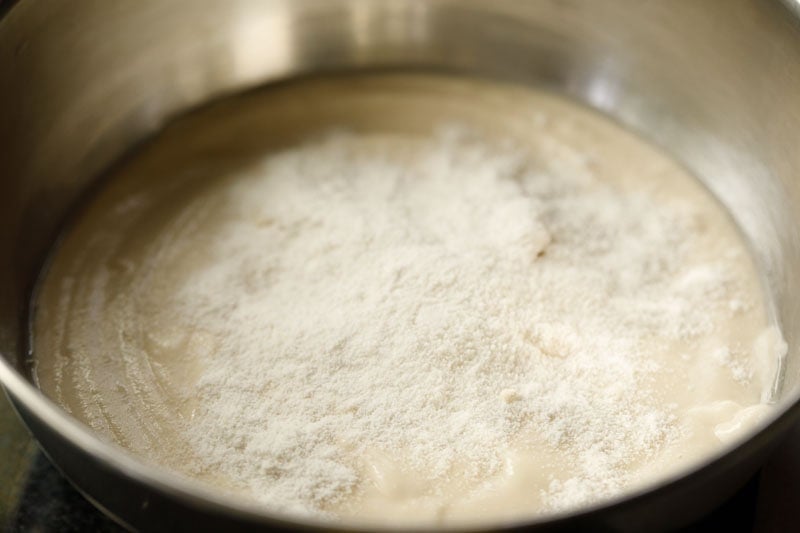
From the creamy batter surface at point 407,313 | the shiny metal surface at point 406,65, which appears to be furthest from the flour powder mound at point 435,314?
the shiny metal surface at point 406,65

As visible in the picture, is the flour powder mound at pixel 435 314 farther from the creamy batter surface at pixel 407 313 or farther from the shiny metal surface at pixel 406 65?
the shiny metal surface at pixel 406 65

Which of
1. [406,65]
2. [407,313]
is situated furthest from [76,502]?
[406,65]

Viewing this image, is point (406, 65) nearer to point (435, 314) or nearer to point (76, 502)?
point (435, 314)

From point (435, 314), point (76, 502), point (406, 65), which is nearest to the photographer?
point (76, 502)

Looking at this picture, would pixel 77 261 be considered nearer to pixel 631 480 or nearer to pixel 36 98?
pixel 36 98

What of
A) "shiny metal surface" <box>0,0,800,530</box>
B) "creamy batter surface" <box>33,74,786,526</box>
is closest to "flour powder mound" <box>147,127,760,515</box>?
"creamy batter surface" <box>33,74,786,526</box>
